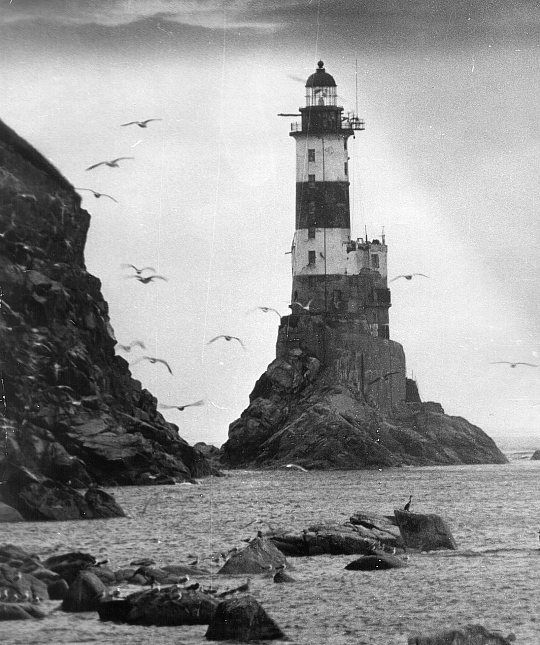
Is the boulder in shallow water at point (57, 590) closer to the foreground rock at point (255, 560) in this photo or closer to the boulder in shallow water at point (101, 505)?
the foreground rock at point (255, 560)

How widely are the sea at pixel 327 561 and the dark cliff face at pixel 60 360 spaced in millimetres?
3353

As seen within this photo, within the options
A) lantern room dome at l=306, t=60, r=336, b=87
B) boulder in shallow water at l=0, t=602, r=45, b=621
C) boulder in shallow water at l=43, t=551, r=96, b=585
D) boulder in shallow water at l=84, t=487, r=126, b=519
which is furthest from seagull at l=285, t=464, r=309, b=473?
boulder in shallow water at l=0, t=602, r=45, b=621

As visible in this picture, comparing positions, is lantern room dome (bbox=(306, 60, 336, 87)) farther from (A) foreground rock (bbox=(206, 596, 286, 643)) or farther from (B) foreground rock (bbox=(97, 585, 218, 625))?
(A) foreground rock (bbox=(206, 596, 286, 643))

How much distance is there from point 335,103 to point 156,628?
80.5 m

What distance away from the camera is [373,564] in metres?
31.4

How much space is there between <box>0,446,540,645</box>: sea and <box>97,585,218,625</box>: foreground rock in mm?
305

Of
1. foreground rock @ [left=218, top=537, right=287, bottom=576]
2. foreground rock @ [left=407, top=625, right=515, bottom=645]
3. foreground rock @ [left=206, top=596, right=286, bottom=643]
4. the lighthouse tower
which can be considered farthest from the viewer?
the lighthouse tower

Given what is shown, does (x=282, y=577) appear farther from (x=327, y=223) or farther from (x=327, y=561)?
(x=327, y=223)

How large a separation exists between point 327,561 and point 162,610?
32.0ft

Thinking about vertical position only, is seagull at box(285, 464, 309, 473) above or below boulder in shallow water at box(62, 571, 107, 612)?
above

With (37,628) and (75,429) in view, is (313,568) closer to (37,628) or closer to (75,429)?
(37,628)

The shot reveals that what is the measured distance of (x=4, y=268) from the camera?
224 feet

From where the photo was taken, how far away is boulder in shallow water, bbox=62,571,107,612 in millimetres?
24688

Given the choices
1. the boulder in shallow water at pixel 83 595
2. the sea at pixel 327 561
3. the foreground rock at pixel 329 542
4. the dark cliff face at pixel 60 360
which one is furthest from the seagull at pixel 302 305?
the boulder in shallow water at pixel 83 595
